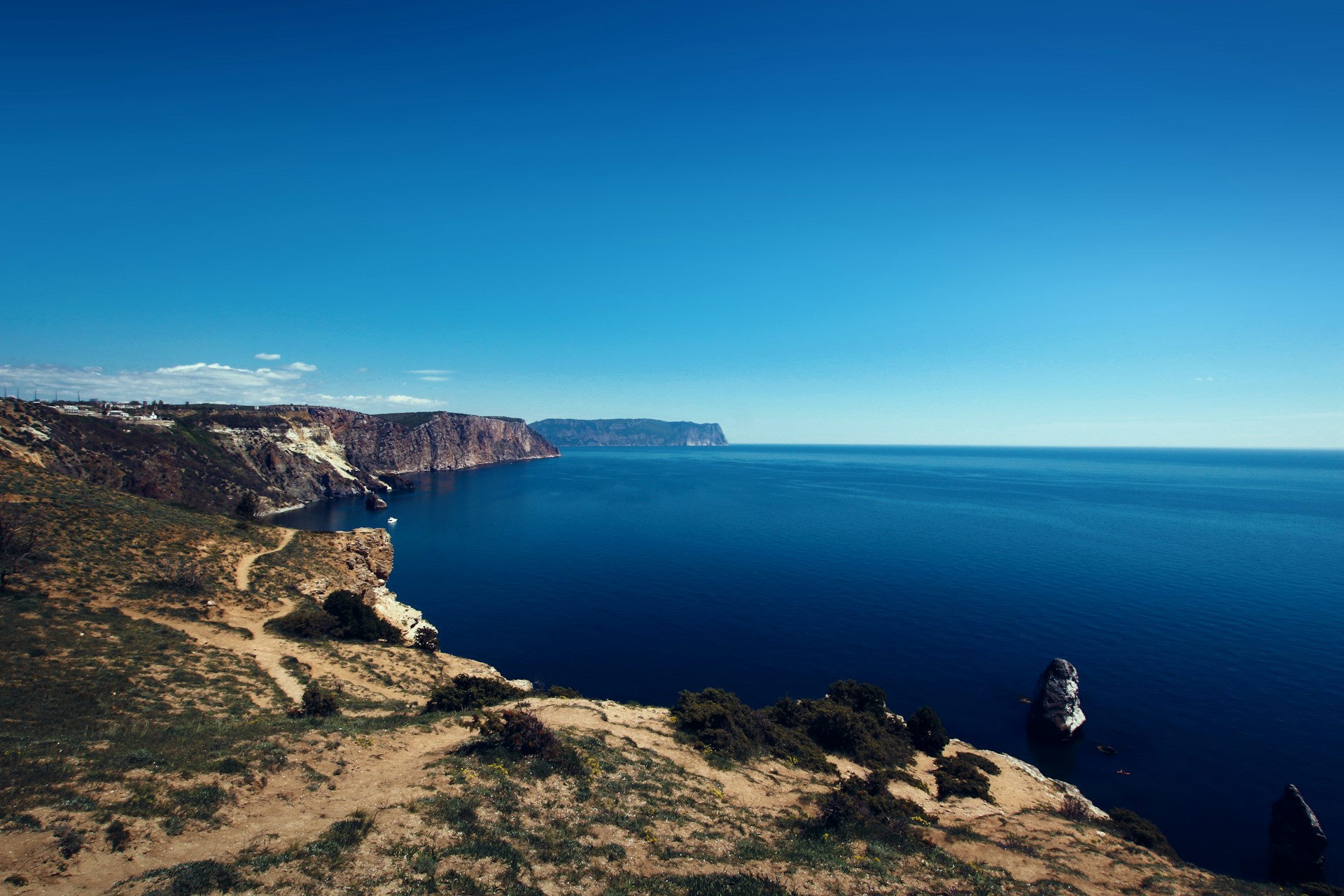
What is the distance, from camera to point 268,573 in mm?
→ 48188

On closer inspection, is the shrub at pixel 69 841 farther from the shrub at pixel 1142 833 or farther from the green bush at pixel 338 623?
the shrub at pixel 1142 833

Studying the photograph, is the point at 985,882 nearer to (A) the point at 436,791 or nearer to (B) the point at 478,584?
(A) the point at 436,791

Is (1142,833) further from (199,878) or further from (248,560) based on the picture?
(248,560)

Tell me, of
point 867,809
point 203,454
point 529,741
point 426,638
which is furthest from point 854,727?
point 203,454

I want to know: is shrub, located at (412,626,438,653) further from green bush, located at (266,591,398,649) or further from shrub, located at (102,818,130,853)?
shrub, located at (102,818,130,853)

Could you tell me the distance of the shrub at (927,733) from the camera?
116 ft

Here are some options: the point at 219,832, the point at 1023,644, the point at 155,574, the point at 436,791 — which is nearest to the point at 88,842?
the point at 219,832

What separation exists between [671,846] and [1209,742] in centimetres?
4289

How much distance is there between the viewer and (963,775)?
103ft

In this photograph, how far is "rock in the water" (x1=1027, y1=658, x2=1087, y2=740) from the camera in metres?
39.4

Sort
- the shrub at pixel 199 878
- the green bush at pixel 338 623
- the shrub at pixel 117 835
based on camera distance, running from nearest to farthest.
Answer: the shrub at pixel 199 878 < the shrub at pixel 117 835 < the green bush at pixel 338 623

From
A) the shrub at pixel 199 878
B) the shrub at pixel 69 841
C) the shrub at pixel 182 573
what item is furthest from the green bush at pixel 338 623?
the shrub at pixel 199 878

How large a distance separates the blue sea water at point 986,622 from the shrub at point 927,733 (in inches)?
223

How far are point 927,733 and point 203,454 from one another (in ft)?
480
